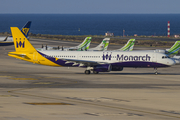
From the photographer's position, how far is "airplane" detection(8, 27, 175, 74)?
57156mm

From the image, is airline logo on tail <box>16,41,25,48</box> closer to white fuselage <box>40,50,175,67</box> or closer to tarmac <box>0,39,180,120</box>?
tarmac <box>0,39,180,120</box>

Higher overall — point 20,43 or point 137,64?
point 20,43

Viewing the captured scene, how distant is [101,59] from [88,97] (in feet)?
72.0

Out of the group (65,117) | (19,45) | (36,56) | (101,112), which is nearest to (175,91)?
(101,112)

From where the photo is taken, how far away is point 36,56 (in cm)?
Result: 5906

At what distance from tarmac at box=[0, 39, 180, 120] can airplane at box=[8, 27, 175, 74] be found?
2538mm

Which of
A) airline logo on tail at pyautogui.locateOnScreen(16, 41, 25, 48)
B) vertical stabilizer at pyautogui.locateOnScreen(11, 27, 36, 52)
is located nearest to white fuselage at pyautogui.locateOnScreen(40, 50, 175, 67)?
vertical stabilizer at pyautogui.locateOnScreen(11, 27, 36, 52)

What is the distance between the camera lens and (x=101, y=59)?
191ft

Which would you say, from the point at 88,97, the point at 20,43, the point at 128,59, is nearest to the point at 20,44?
the point at 20,43

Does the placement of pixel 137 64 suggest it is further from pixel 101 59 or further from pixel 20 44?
pixel 20 44

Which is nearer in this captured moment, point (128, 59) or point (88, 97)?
point (88, 97)

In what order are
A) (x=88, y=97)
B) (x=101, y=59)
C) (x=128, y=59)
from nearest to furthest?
(x=88, y=97)
(x=128, y=59)
(x=101, y=59)

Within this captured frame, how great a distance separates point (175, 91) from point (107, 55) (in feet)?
61.5

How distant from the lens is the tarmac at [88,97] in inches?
1106
